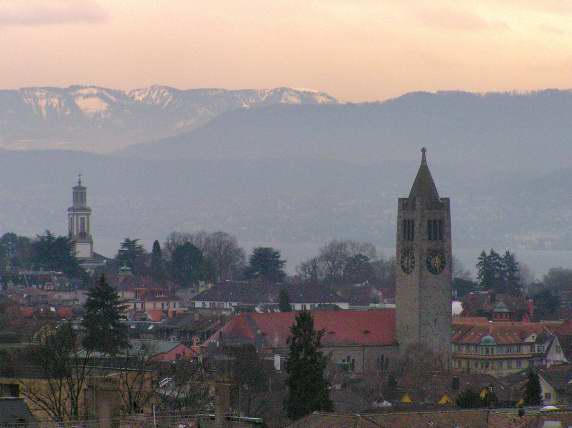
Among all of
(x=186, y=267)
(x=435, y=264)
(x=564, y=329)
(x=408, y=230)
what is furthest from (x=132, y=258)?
(x=435, y=264)

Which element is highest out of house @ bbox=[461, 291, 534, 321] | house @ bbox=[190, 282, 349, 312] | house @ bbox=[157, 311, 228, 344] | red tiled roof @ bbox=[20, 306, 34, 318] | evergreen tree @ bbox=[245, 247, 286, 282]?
evergreen tree @ bbox=[245, 247, 286, 282]

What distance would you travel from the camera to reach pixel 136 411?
43.4 meters

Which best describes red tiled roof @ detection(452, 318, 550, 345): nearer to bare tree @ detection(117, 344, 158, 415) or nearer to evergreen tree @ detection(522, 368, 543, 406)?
evergreen tree @ detection(522, 368, 543, 406)

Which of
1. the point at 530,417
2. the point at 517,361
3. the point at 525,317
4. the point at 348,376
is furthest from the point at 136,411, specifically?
the point at 525,317

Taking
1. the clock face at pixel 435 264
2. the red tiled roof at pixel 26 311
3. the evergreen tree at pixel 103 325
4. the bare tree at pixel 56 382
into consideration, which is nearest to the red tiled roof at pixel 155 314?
the red tiled roof at pixel 26 311

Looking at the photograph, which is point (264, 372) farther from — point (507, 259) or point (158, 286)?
point (507, 259)

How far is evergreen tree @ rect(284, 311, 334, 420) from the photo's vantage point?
6272 cm

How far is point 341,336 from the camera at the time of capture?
331 ft

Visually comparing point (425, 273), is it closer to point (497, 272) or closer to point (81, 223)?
point (497, 272)

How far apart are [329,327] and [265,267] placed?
63235 millimetres

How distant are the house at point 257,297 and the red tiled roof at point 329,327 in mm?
33879

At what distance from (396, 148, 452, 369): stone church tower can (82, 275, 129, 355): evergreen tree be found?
16.2 metres

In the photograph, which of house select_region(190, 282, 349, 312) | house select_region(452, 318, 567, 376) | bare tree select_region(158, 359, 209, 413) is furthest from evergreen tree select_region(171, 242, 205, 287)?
bare tree select_region(158, 359, 209, 413)

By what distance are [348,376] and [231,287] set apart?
51932 mm
